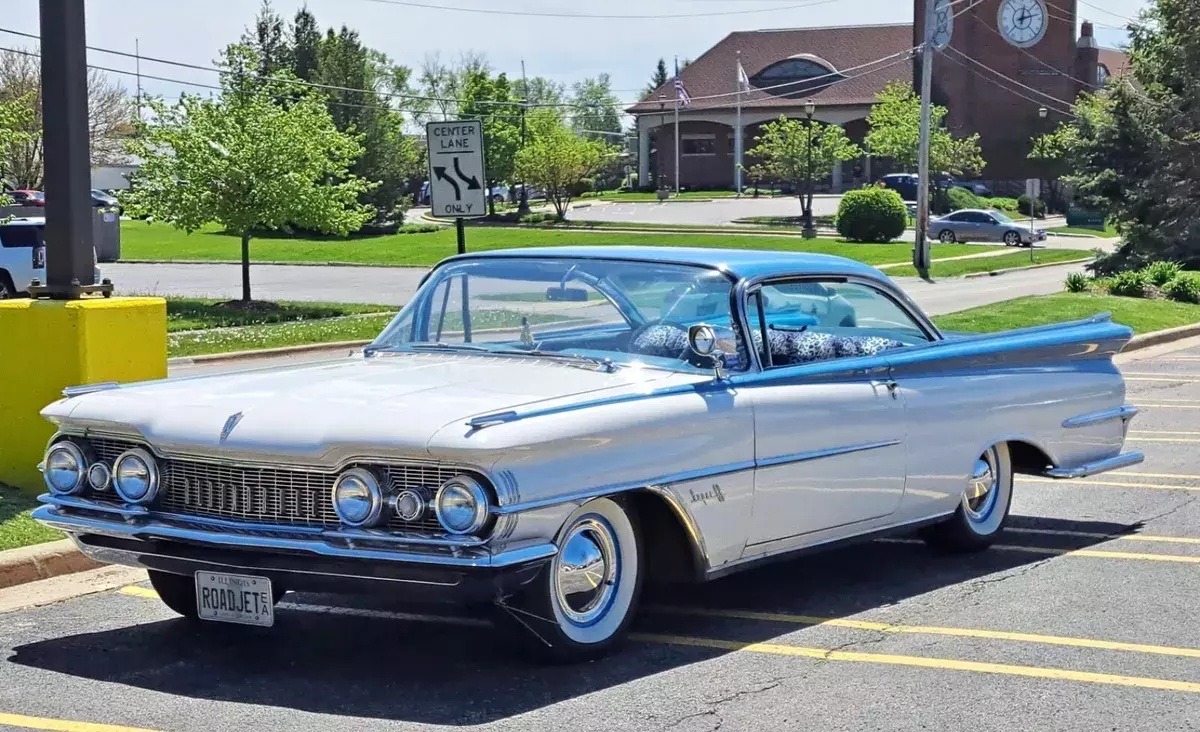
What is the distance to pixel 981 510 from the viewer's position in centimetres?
780

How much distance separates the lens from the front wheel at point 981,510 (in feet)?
24.9

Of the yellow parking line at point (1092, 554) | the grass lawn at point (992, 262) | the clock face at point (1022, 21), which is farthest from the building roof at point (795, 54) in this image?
the yellow parking line at point (1092, 554)

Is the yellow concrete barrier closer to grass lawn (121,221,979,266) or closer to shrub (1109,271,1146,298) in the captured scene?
shrub (1109,271,1146,298)

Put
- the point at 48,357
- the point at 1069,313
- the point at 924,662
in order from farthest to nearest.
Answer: the point at 1069,313 < the point at 48,357 < the point at 924,662

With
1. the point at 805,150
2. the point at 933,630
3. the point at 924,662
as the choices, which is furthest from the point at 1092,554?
the point at 805,150

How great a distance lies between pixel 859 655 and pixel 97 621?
3.25 meters

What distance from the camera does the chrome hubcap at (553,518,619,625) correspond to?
5.47m

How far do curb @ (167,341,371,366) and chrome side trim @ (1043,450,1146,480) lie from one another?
11.6m

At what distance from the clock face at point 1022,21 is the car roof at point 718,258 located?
253ft

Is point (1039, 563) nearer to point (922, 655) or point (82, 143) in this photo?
point (922, 655)

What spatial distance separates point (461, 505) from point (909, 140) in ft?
208

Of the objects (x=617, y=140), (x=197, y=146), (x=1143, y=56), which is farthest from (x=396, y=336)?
(x=617, y=140)

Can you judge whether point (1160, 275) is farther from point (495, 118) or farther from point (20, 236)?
point (495, 118)

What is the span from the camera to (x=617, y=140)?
160 m
